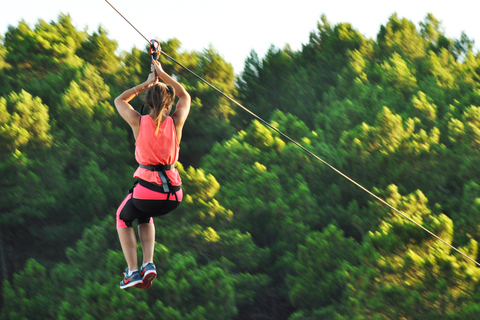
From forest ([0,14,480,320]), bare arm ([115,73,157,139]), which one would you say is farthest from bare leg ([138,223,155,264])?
forest ([0,14,480,320])

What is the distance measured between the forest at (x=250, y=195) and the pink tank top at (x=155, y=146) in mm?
7638

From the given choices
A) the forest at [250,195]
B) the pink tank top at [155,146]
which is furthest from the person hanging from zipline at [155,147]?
the forest at [250,195]

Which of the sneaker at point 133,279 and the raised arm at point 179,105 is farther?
the sneaker at point 133,279

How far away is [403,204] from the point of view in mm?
11203

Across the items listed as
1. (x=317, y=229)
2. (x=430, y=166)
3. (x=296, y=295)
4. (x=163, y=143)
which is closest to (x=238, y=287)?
(x=296, y=295)

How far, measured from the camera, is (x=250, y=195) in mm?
13555

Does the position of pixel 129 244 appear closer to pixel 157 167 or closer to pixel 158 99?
pixel 157 167

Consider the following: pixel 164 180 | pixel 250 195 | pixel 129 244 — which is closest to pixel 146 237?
pixel 129 244

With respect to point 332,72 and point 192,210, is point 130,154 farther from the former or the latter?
point 332,72

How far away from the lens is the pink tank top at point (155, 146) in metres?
3.07

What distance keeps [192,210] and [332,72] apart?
29.0 ft

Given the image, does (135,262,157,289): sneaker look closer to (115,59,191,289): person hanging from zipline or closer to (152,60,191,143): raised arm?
(115,59,191,289): person hanging from zipline

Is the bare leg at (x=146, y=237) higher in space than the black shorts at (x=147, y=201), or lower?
lower

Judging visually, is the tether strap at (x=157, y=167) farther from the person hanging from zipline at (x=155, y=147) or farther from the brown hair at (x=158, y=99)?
the brown hair at (x=158, y=99)
